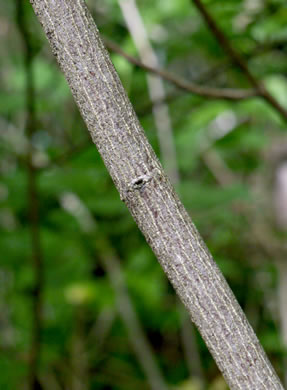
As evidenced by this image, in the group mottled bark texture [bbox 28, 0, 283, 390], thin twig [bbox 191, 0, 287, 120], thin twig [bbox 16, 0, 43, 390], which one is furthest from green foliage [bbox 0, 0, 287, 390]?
mottled bark texture [bbox 28, 0, 283, 390]

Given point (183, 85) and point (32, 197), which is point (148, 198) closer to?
point (183, 85)

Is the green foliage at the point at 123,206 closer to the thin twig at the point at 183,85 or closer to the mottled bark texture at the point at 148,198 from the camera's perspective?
the thin twig at the point at 183,85

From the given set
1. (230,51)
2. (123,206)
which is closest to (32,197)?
(123,206)

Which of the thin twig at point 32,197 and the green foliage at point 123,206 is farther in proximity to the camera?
the green foliage at point 123,206

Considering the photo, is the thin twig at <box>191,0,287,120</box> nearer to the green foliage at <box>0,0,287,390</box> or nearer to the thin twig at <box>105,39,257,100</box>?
the thin twig at <box>105,39,257,100</box>

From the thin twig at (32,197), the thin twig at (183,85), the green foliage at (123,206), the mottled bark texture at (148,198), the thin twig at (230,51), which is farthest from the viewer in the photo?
the green foliage at (123,206)

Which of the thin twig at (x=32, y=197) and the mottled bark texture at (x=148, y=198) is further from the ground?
the thin twig at (x=32, y=197)

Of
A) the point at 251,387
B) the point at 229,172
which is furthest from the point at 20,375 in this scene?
the point at 251,387

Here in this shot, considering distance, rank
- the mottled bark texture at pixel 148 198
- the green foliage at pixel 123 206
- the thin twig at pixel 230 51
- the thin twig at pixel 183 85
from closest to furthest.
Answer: the mottled bark texture at pixel 148 198
the thin twig at pixel 230 51
the thin twig at pixel 183 85
the green foliage at pixel 123 206

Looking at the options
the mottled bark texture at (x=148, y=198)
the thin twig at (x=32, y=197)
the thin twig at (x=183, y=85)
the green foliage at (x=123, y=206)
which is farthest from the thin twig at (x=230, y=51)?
the mottled bark texture at (x=148, y=198)
